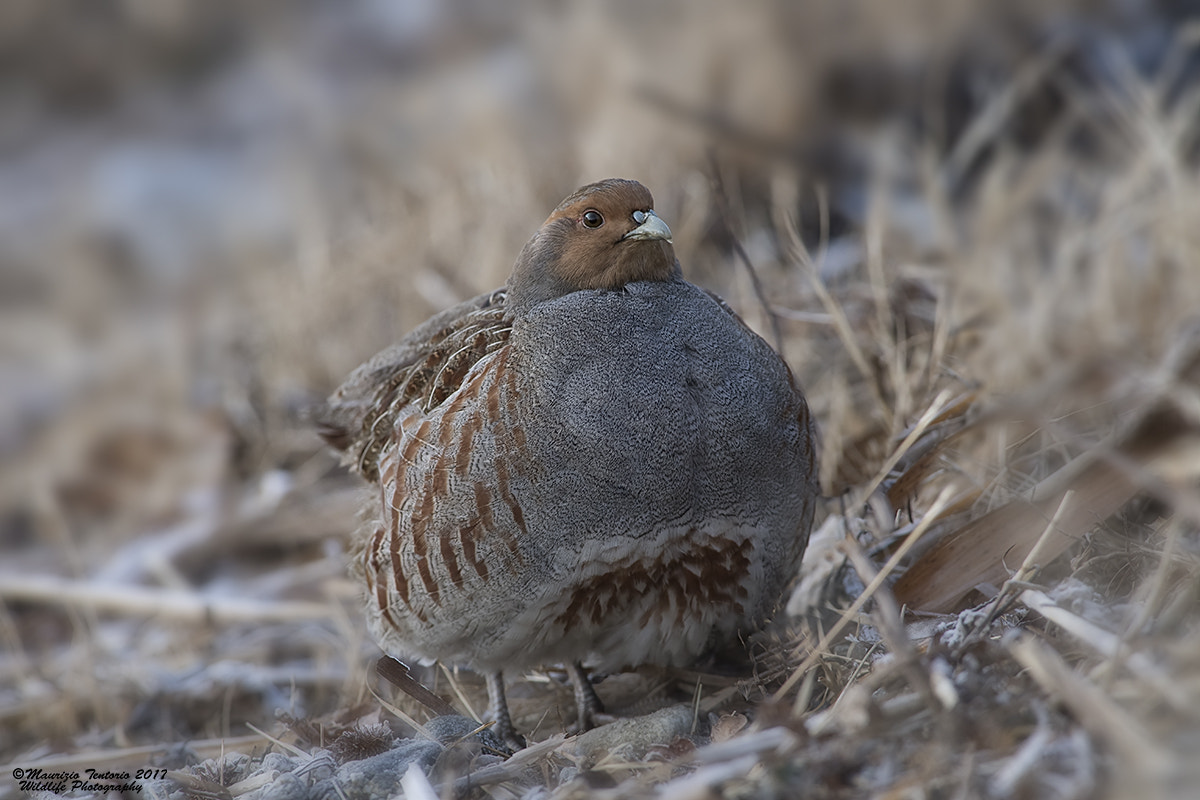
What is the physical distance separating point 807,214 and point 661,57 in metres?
2.58

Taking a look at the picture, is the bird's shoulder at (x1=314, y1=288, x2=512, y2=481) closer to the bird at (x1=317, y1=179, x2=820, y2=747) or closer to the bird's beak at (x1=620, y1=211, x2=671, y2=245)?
the bird at (x1=317, y1=179, x2=820, y2=747)

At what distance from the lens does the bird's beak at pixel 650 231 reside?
2.58 metres

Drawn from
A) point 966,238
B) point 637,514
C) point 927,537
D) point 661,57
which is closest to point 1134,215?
point 966,238

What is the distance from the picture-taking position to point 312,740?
278 centimetres

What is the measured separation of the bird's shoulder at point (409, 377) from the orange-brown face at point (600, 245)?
7.5 inches

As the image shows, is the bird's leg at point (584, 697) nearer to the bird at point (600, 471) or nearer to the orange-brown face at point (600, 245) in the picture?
the bird at point (600, 471)

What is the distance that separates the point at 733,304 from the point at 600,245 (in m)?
2.17

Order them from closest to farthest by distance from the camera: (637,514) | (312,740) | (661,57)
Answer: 1. (637,514)
2. (312,740)
3. (661,57)

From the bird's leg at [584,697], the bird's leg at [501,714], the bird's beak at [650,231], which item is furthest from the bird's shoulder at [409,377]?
the bird's leg at [584,697]

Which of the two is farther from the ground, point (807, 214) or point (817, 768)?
point (807, 214)

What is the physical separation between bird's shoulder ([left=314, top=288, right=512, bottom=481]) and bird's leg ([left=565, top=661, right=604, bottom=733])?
0.82 metres

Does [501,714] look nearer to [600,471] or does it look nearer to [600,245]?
[600,471]

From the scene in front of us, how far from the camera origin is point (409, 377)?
299 centimetres

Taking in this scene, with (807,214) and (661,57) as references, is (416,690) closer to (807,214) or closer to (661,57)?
(807,214)
